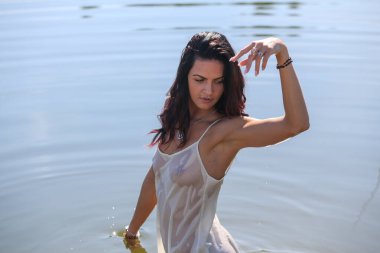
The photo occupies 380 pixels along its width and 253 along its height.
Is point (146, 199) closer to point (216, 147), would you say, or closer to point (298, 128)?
point (216, 147)

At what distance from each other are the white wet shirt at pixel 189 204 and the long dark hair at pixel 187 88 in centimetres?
12

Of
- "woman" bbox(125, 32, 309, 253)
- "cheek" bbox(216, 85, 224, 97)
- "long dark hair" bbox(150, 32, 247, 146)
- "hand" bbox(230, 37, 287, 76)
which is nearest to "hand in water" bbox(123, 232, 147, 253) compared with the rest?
"woman" bbox(125, 32, 309, 253)

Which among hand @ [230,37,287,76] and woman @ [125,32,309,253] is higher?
hand @ [230,37,287,76]

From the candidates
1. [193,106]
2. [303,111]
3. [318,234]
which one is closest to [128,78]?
[318,234]

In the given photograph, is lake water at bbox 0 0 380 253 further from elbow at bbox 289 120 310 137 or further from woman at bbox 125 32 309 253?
elbow at bbox 289 120 310 137

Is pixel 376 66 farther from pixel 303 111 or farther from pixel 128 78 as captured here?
pixel 303 111

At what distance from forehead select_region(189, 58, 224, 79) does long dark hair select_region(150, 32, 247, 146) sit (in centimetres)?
2

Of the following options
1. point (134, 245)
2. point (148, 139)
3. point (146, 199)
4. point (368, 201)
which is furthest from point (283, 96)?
point (148, 139)

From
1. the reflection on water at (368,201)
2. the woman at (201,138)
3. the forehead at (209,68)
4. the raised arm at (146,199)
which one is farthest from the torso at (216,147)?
the reflection on water at (368,201)

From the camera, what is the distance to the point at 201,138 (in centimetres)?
377

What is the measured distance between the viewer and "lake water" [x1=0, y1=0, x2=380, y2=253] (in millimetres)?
5715

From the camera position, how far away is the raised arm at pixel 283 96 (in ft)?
11.1

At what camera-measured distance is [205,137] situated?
377 centimetres

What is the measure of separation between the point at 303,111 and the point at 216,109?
56cm
